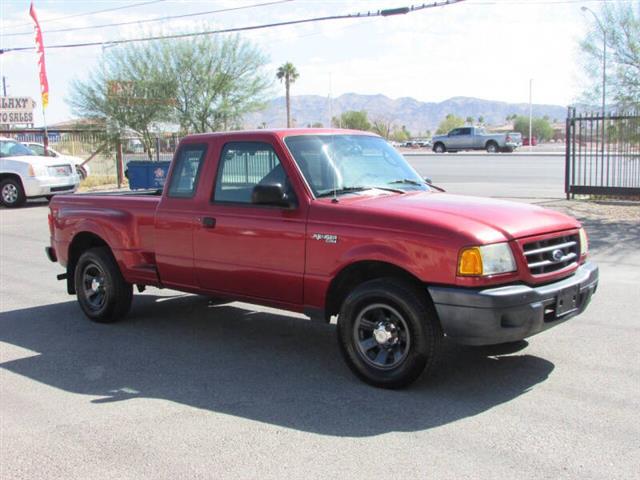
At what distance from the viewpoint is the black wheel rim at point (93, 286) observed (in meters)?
7.64

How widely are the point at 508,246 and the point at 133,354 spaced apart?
11.2 ft

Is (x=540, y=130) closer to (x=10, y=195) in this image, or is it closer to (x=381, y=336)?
(x=10, y=195)

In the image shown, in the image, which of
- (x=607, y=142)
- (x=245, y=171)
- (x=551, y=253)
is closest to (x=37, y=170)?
(x=607, y=142)

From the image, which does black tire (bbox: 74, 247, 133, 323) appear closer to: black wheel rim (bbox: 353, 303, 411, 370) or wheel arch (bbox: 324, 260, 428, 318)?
wheel arch (bbox: 324, 260, 428, 318)

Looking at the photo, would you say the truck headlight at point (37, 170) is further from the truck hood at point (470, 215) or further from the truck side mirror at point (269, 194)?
the truck hood at point (470, 215)

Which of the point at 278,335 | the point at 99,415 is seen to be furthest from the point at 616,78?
the point at 99,415

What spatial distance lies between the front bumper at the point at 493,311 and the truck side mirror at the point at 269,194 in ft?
4.64

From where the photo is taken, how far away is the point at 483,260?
4.91 metres

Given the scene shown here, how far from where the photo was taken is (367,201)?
5.70 meters

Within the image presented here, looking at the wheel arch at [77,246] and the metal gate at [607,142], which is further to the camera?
the metal gate at [607,142]

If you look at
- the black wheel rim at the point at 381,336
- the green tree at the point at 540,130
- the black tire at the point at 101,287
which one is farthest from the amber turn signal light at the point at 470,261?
the green tree at the point at 540,130

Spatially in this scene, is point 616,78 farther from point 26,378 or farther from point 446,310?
point 26,378

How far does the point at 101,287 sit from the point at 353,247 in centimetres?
338

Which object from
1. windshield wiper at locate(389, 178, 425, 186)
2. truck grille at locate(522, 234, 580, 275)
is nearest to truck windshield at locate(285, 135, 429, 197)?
windshield wiper at locate(389, 178, 425, 186)
